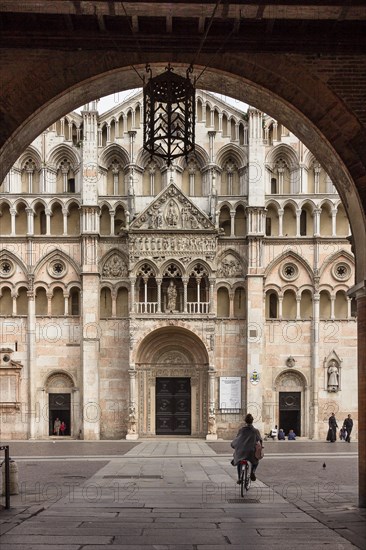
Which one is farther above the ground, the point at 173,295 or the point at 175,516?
the point at 173,295

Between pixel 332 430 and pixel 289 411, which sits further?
pixel 289 411

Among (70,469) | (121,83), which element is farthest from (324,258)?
(121,83)

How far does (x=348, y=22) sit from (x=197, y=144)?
85.2 ft

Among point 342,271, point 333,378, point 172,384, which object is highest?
point 342,271

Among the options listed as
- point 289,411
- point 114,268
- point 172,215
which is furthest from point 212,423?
point 172,215

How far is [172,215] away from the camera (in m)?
38.7

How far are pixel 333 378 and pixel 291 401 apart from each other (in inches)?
85.5

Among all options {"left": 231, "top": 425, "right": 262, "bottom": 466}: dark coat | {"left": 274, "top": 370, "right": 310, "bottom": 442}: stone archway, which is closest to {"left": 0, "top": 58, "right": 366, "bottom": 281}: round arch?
{"left": 231, "top": 425, "right": 262, "bottom": 466}: dark coat

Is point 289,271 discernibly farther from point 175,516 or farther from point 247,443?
point 175,516

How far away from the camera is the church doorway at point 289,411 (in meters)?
39.0

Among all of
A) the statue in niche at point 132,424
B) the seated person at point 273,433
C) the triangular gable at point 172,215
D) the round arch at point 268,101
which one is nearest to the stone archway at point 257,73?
the round arch at point 268,101

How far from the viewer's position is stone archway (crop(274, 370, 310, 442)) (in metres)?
38.9

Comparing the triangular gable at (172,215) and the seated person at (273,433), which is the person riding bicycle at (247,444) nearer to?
the seated person at (273,433)

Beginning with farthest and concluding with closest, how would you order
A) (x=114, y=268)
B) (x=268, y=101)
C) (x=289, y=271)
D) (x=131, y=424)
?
(x=289, y=271), (x=114, y=268), (x=131, y=424), (x=268, y=101)
